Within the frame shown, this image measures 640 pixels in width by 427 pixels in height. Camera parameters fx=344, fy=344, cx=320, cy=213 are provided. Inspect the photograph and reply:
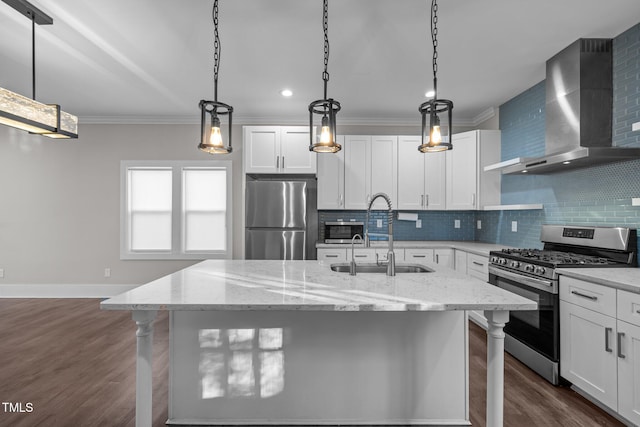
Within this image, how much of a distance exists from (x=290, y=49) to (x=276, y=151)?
5.69 ft

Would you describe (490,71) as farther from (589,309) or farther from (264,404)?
(264,404)

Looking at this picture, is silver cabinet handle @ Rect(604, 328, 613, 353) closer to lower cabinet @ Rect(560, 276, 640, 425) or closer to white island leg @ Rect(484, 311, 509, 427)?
lower cabinet @ Rect(560, 276, 640, 425)

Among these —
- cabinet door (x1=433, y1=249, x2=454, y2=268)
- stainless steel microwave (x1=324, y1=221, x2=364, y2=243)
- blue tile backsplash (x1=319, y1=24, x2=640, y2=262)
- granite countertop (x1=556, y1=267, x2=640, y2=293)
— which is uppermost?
blue tile backsplash (x1=319, y1=24, x2=640, y2=262)

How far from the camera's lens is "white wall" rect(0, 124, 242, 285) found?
16.7 feet

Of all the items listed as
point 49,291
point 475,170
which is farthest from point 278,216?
point 49,291

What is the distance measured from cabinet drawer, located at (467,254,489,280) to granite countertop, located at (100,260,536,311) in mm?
1527

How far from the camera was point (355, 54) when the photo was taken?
308 centimetres

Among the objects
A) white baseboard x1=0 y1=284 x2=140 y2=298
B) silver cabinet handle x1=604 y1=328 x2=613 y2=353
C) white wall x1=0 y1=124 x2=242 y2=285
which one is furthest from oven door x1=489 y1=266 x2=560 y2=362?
white baseboard x1=0 y1=284 x2=140 y2=298

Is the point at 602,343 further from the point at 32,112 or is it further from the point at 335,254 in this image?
the point at 32,112

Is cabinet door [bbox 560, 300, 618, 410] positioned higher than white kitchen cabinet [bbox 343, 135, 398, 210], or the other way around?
white kitchen cabinet [bbox 343, 135, 398, 210]

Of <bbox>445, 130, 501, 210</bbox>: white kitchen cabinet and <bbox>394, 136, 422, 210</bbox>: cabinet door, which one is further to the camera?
<bbox>394, 136, 422, 210</bbox>: cabinet door

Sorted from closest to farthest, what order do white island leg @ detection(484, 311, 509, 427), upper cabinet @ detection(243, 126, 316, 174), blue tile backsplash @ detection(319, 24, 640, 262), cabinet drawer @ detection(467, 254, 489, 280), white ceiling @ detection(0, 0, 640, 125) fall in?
white island leg @ detection(484, 311, 509, 427) < white ceiling @ detection(0, 0, 640, 125) < blue tile backsplash @ detection(319, 24, 640, 262) < cabinet drawer @ detection(467, 254, 489, 280) < upper cabinet @ detection(243, 126, 316, 174)

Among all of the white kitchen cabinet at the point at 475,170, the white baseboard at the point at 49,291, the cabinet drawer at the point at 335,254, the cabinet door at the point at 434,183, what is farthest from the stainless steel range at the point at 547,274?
the white baseboard at the point at 49,291

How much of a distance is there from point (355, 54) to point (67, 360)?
3.67 metres
